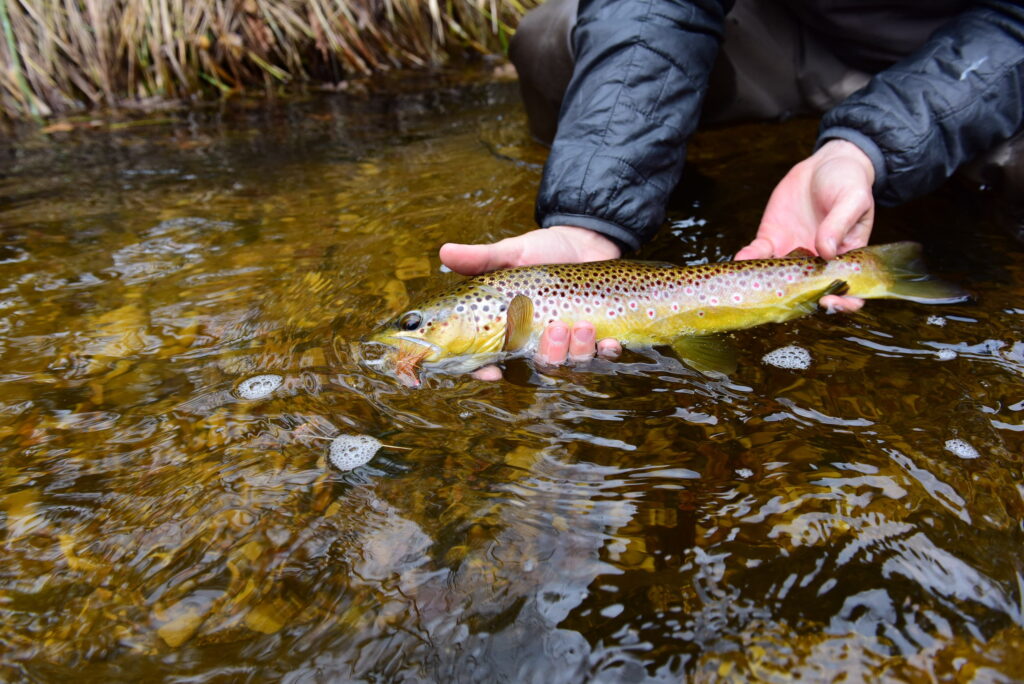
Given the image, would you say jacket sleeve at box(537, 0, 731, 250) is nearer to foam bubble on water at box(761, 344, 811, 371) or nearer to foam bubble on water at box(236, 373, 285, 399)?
foam bubble on water at box(761, 344, 811, 371)

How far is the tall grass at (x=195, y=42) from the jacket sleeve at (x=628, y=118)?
525 centimetres

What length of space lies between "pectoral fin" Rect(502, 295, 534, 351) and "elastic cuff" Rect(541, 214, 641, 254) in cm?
63

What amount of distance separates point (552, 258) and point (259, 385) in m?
1.39

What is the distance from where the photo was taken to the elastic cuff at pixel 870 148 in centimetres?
323

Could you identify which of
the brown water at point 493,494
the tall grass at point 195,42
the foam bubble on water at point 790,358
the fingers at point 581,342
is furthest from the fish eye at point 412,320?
the tall grass at point 195,42

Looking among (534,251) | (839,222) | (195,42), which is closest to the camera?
(839,222)

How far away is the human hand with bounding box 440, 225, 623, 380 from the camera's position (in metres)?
2.81

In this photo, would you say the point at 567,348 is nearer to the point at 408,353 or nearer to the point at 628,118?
the point at 408,353

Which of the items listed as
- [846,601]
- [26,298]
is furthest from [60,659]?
[26,298]

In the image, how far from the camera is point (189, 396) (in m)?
2.73

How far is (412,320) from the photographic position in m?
2.83

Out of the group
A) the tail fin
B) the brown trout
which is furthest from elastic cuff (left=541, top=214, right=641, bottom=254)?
the tail fin

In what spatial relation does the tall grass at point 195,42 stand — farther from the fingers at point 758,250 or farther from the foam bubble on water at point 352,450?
the foam bubble on water at point 352,450

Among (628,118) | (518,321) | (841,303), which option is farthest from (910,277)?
(518,321)
